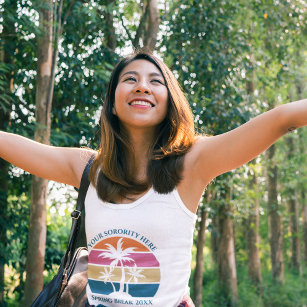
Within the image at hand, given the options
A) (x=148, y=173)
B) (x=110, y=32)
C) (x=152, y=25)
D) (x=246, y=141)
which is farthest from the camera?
(x=110, y=32)

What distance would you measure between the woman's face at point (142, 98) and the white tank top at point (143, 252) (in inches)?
14.2

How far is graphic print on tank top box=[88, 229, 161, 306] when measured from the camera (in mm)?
2006

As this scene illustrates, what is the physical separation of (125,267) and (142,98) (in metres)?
0.72

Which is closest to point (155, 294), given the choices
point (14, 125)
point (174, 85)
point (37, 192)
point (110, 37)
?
point (174, 85)

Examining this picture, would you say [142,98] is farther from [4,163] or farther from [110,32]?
[110,32]

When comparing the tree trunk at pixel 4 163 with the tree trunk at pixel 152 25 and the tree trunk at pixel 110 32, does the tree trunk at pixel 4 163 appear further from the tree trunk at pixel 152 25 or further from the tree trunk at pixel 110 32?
the tree trunk at pixel 152 25

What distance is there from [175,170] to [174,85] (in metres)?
0.45

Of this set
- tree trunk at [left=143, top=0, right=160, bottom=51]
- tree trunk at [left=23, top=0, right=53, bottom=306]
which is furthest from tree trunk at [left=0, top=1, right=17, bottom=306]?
tree trunk at [left=143, top=0, right=160, bottom=51]

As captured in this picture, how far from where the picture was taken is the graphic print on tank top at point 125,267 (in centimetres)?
201

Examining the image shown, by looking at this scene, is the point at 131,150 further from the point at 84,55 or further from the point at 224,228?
the point at 224,228

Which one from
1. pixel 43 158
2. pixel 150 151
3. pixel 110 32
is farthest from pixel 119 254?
pixel 110 32

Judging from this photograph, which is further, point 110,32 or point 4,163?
point 110,32

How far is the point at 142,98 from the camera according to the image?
2273 mm

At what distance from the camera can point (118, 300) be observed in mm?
2025
